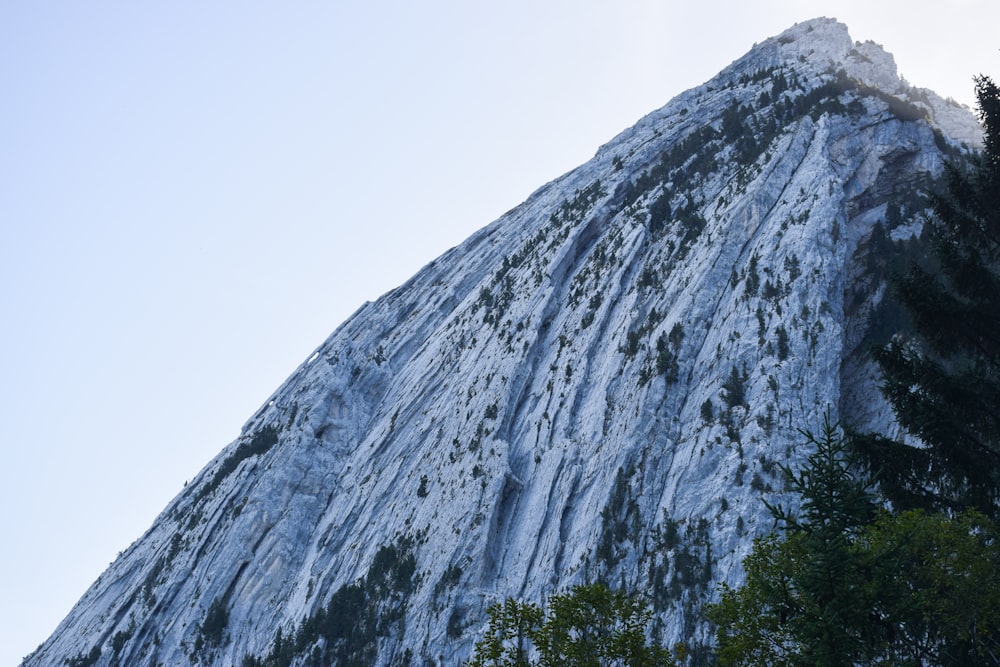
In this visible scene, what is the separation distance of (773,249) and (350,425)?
4963 centimetres

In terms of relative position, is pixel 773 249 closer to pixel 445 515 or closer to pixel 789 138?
pixel 789 138

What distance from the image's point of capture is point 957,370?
74.5 ft

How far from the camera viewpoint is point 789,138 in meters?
83.1

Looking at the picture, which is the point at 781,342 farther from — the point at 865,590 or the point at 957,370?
the point at 865,590

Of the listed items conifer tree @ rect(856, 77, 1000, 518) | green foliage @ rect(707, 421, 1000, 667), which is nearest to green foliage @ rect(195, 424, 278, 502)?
conifer tree @ rect(856, 77, 1000, 518)

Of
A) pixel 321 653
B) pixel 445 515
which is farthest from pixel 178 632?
pixel 445 515

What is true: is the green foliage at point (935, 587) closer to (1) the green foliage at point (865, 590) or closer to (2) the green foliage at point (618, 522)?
(1) the green foliage at point (865, 590)

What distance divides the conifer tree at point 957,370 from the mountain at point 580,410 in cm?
2800

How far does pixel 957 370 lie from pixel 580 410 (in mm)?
47514

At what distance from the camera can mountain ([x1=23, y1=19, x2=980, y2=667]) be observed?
57.8 metres

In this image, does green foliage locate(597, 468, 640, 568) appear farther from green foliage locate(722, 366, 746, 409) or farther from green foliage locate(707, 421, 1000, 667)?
green foliage locate(707, 421, 1000, 667)

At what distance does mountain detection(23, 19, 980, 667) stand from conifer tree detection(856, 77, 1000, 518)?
2800 cm

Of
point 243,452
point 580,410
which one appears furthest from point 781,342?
point 243,452

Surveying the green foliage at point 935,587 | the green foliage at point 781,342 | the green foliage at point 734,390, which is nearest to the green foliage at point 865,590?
the green foliage at point 935,587
